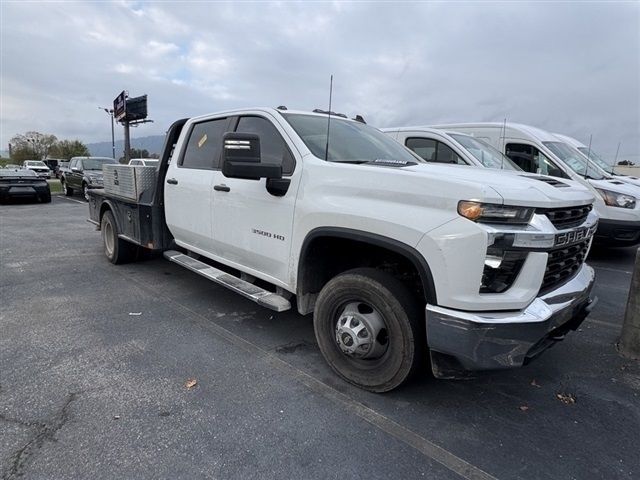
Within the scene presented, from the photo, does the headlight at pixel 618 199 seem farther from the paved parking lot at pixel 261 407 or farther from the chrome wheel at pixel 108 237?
the chrome wheel at pixel 108 237

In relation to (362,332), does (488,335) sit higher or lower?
higher

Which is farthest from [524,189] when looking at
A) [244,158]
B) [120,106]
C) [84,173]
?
[120,106]

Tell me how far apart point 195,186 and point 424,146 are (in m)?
4.87

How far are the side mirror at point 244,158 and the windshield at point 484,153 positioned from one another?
16.3ft

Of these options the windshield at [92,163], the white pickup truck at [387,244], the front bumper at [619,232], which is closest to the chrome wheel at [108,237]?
the white pickup truck at [387,244]

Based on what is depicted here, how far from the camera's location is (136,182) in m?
5.38

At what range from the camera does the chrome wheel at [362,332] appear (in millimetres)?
2984

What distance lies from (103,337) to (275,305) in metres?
1.72

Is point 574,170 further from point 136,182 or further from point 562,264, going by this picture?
point 136,182

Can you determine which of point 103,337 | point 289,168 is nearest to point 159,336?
point 103,337

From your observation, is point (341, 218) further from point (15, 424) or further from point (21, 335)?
point (21, 335)

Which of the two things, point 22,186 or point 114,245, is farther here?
point 22,186

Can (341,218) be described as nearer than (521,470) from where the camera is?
No

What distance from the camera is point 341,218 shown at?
297 cm
